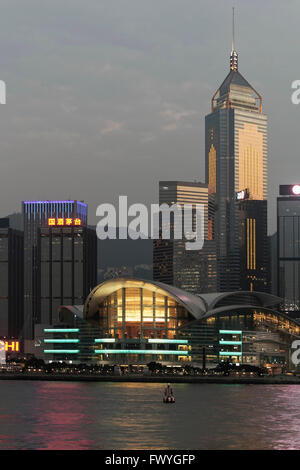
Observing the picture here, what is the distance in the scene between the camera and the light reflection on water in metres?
70.0

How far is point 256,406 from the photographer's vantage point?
353 ft

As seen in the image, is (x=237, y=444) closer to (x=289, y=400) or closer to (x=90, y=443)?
(x=90, y=443)

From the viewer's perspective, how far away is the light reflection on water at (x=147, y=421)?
70.0 meters

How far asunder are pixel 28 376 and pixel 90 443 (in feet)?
407

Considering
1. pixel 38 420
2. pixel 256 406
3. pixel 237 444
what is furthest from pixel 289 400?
pixel 237 444

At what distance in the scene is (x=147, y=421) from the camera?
86.9 m
